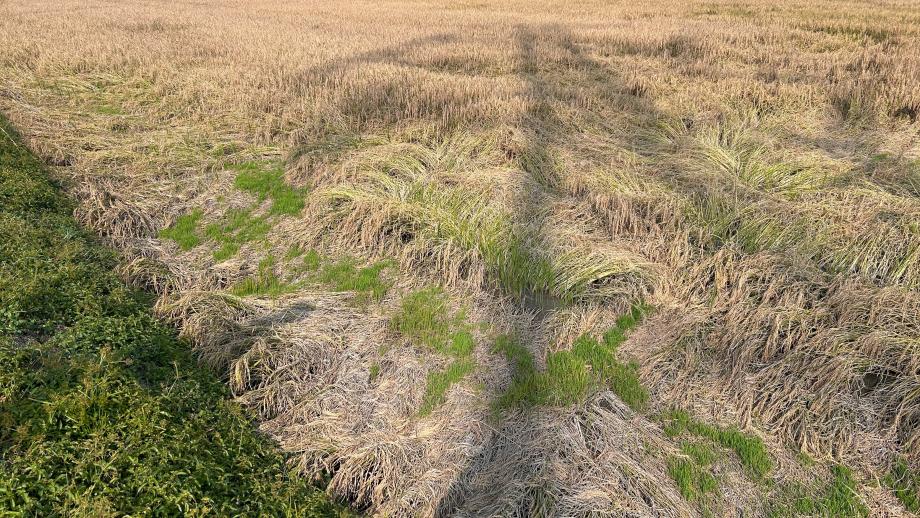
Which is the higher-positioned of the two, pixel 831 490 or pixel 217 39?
pixel 217 39

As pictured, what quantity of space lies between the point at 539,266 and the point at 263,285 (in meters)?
2.23

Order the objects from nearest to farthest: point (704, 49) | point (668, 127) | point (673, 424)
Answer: point (673, 424)
point (668, 127)
point (704, 49)

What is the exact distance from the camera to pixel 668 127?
6.61 m

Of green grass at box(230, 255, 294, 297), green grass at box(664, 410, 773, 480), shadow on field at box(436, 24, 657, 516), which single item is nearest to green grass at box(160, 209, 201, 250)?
green grass at box(230, 255, 294, 297)

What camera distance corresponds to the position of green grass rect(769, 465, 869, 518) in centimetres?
267

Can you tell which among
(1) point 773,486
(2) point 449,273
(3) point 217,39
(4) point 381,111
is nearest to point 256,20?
(3) point 217,39

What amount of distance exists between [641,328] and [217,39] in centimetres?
1204

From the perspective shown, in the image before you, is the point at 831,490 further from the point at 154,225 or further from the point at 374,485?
the point at 154,225

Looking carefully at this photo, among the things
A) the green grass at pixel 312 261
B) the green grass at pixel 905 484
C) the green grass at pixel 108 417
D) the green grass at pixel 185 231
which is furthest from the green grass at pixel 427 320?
the green grass at pixel 905 484

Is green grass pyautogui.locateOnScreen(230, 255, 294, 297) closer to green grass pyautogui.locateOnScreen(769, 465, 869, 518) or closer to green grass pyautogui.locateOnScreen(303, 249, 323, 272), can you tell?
green grass pyautogui.locateOnScreen(303, 249, 323, 272)

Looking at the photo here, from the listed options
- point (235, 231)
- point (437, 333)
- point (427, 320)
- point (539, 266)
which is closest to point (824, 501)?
point (539, 266)

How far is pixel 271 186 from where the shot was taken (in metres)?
Result: 5.90

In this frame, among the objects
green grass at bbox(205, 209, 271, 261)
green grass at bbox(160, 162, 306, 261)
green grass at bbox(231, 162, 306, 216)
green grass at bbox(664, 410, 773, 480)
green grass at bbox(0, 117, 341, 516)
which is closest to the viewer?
green grass at bbox(0, 117, 341, 516)

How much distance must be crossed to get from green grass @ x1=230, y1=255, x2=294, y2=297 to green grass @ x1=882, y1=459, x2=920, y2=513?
13.1ft
